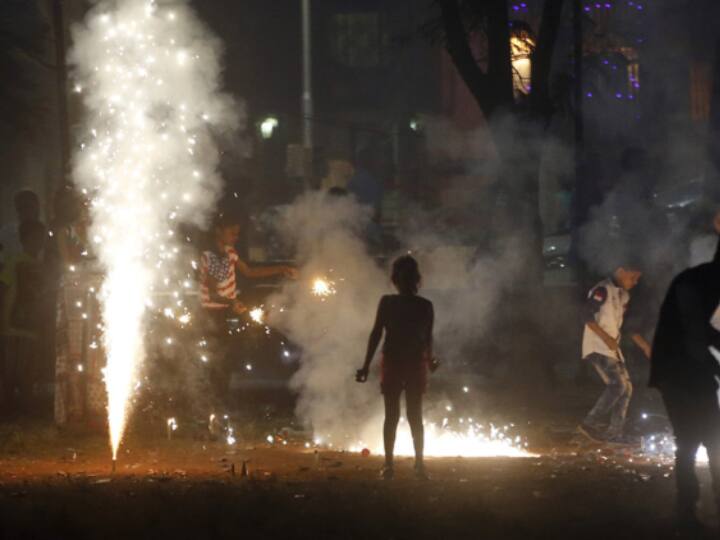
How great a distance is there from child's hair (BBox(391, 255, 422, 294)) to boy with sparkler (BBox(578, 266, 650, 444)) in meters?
2.80

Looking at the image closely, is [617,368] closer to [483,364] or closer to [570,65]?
[483,364]

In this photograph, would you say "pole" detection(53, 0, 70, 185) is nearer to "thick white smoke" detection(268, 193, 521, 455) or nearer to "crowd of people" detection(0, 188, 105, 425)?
"crowd of people" detection(0, 188, 105, 425)

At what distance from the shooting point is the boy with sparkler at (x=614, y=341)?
11.8 meters

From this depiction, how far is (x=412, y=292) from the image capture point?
969 cm

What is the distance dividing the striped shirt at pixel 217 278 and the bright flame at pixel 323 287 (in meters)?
1.34

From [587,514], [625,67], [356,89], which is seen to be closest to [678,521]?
[587,514]

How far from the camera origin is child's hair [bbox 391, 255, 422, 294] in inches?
379

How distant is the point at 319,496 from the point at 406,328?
1.87 m

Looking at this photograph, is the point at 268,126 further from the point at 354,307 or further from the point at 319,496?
the point at 319,496

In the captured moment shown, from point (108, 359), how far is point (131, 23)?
4.69 m

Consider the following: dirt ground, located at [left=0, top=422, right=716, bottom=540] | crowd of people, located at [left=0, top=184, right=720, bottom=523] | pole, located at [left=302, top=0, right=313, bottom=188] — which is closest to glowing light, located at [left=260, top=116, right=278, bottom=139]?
pole, located at [left=302, top=0, right=313, bottom=188]

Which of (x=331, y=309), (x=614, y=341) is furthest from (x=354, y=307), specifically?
(x=614, y=341)

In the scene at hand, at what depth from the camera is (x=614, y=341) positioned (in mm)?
11680

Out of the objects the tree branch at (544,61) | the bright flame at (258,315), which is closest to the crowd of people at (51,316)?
the bright flame at (258,315)
